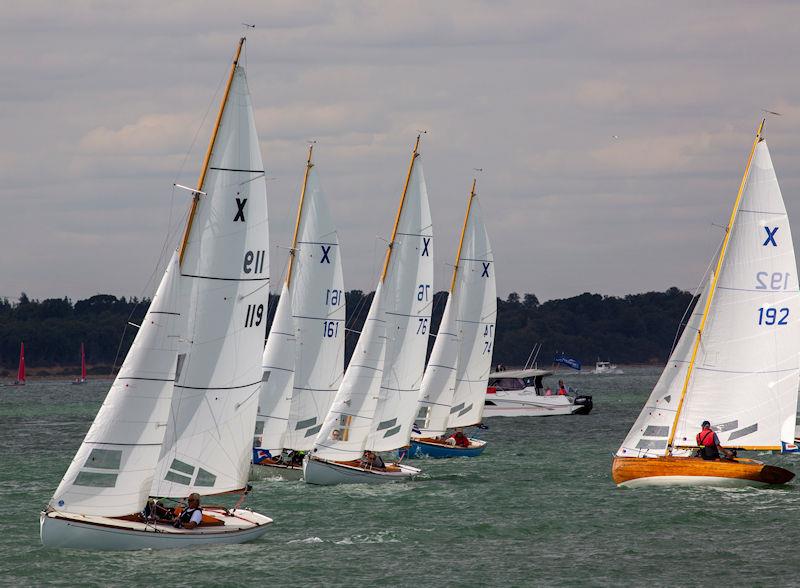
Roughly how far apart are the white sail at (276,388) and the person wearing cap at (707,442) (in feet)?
43.1

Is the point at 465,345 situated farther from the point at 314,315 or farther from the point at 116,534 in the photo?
the point at 116,534

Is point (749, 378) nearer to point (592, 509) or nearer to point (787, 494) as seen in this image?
point (787, 494)

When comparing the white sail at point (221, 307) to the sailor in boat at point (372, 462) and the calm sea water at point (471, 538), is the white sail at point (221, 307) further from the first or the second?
the sailor in boat at point (372, 462)

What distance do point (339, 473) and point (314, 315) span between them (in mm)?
6370

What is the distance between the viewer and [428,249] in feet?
161

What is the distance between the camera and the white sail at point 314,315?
47031mm

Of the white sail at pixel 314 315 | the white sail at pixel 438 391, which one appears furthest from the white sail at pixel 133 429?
the white sail at pixel 438 391

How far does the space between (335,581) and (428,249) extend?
2224cm

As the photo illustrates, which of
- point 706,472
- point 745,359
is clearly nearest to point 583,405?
point 745,359

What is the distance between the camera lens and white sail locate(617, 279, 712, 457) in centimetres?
4088

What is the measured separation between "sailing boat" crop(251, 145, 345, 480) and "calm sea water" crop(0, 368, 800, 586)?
3.40 meters

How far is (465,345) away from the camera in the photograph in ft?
199

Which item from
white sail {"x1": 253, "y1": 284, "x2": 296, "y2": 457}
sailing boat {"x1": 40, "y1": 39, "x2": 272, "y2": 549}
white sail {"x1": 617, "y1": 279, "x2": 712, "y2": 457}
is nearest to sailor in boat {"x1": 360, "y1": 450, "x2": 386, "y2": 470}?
white sail {"x1": 253, "y1": 284, "x2": 296, "y2": 457}

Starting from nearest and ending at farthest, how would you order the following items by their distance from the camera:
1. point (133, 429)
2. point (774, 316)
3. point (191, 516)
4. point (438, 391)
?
point (133, 429) < point (191, 516) < point (774, 316) < point (438, 391)
